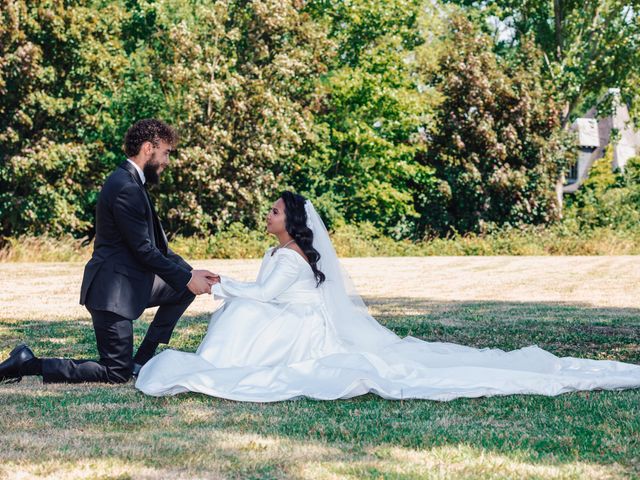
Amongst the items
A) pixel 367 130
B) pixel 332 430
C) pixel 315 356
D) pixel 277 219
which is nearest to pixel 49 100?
pixel 367 130

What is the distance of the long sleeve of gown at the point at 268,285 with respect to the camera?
261 inches

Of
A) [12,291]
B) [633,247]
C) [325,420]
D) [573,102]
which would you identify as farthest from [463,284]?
[573,102]

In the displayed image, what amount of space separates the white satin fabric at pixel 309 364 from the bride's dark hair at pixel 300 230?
3.4 inches

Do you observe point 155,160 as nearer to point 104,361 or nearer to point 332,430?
point 104,361

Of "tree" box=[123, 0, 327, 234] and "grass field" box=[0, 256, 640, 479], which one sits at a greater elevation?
"tree" box=[123, 0, 327, 234]

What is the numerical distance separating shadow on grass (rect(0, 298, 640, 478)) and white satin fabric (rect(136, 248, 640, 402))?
0.49 feet

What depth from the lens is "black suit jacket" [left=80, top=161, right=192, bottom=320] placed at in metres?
6.13

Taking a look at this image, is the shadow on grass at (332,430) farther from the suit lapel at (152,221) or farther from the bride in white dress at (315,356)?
the suit lapel at (152,221)

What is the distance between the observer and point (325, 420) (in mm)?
5043

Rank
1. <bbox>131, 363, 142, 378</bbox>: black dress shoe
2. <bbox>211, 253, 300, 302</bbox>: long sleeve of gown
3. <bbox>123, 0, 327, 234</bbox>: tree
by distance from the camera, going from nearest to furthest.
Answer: <bbox>131, 363, 142, 378</bbox>: black dress shoe, <bbox>211, 253, 300, 302</bbox>: long sleeve of gown, <bbox>123, 0, 327, 234</bbox>: tree

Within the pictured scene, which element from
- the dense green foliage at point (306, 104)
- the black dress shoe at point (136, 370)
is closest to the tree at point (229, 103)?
the dense green foliage at point (306, 104)

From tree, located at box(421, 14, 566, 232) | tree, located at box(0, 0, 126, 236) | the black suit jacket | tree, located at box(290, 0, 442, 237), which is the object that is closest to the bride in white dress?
the black suit jacket

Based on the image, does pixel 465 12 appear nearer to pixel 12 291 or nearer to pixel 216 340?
pixel 12 291

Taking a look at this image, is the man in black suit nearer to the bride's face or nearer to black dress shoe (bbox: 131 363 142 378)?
black dress shoe (bbox: 131 363 142 378)
